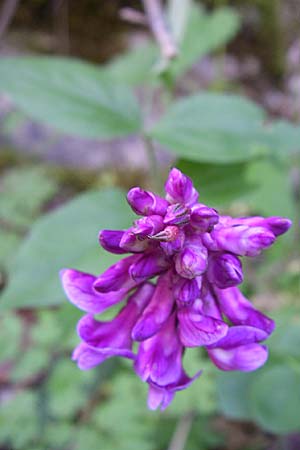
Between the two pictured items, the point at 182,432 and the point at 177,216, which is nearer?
the point at 177,216

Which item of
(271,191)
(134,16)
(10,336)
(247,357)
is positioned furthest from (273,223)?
(10,336)

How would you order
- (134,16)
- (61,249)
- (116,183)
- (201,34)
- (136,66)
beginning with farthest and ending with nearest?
1. (116,183)
2. (136,66)
3. (201,34)
4. (134,16)
5. (61,249)

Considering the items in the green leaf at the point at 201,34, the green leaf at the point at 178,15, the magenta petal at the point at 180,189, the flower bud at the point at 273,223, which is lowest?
the magenta petal at the point at 180,189

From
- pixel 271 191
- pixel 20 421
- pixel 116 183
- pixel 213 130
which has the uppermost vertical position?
pixel 116 183

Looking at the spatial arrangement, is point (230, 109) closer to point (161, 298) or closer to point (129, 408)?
point (161, 298)

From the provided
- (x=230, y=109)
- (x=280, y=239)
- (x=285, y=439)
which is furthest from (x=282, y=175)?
(x=285, y=439)

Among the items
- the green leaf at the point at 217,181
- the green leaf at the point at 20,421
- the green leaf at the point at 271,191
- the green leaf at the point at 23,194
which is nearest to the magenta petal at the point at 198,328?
the green leaf at the point at 217,181

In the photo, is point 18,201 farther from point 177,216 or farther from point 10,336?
point 177,216

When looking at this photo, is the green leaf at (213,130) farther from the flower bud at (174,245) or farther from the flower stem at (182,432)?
the flower stem at (182,432)
